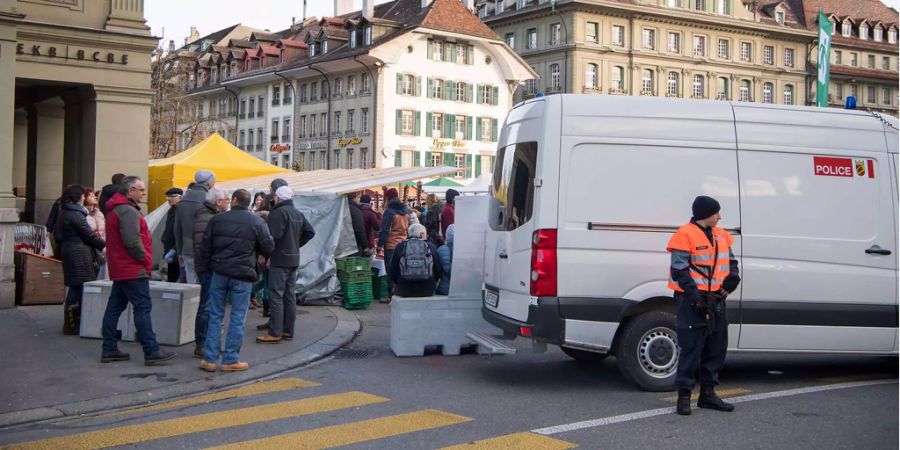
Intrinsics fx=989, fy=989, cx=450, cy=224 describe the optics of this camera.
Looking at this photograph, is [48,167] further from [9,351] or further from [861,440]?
[861,440]

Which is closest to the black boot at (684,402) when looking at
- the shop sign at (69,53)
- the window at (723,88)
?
the shop sign at (69,53)

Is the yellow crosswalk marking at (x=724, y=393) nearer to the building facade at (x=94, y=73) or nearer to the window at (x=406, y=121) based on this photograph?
the building facade at (x=94, y=73)

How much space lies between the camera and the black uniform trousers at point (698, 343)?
25.7ft

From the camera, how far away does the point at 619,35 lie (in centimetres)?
7375

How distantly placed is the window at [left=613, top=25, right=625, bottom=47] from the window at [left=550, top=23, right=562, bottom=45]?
4171 millimetres

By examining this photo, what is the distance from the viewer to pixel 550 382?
9.31 m

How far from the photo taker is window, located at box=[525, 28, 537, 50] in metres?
75.4

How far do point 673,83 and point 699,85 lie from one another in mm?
2667

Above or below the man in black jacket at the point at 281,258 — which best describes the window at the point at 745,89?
above

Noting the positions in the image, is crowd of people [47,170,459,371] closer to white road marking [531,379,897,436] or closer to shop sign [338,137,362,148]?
white road marking [531,379,897,436]

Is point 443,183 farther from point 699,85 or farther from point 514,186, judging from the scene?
point 699,85

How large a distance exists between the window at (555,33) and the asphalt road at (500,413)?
212 feet

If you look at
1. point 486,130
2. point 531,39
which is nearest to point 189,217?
point 486,130

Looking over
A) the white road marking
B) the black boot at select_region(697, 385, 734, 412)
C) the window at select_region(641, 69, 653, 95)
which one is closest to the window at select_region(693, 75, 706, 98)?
the window at select_region(641, 69, 653, 95)
